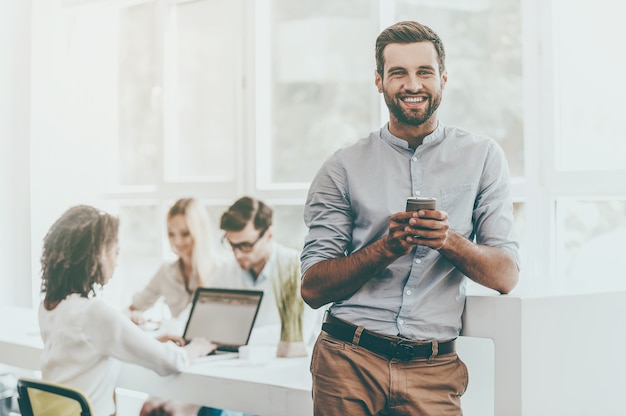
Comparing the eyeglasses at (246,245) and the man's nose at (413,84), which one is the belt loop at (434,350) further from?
the eyeglasses at (246,245)

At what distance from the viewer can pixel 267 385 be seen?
2.96 meters

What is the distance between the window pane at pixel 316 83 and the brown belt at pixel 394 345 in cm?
382

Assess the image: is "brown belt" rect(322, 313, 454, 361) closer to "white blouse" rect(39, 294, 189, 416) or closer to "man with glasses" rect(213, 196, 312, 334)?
"white blouse" rect(39, 294, 189, 416)

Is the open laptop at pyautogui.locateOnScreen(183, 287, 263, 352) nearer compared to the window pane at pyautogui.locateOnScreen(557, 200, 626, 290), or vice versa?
the window pane at pyautogui.locateOnScreen(557, 200, 626, 290)

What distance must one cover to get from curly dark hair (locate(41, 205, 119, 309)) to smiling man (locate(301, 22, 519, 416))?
164cm

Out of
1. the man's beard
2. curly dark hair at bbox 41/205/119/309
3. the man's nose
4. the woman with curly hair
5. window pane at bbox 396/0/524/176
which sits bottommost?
the woman with curly hair

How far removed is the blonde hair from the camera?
169 inches

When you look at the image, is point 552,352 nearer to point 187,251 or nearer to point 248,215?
point 248,215

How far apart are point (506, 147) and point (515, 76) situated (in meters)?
0.70

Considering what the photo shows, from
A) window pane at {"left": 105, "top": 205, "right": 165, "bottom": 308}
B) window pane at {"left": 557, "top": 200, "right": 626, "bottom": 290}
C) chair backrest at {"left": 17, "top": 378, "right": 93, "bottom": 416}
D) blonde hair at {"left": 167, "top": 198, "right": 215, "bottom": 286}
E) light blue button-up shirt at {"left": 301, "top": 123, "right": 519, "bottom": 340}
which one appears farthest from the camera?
window pane at {"left": 105, "top": 205, "right": 165, "bottom": 308}

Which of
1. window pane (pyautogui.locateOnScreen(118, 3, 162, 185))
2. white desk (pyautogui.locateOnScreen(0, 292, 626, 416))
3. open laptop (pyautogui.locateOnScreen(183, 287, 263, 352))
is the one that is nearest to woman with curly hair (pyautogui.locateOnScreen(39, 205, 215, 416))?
open laptop (pyautogui.locateOnScreen(183, 287, 263, 352))

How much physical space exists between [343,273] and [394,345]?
0.21 metres

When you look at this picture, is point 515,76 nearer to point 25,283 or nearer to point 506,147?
point 506,147

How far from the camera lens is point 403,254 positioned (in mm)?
1963
